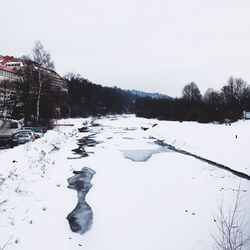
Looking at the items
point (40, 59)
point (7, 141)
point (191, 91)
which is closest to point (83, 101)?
point (191, 91)

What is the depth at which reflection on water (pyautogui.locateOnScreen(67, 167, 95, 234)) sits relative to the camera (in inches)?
356

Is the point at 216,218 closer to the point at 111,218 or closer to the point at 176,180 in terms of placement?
the point at 111,218

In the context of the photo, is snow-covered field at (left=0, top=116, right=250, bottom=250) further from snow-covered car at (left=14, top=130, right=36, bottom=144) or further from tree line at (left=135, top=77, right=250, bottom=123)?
tree line at (left=135, top=77, right=250, bottom=123)

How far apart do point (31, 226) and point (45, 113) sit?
138 feet

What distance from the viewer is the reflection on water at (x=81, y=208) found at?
9055 millimetres

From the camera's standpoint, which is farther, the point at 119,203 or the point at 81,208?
the point at 119,203

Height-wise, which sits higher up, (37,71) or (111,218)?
(37,71)

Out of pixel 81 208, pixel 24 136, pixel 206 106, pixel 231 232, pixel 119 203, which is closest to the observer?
pixel 231 232

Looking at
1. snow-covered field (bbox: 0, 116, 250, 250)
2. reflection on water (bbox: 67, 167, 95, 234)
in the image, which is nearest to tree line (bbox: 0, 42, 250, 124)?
snow-covered field (bbox: 0, 116, 250, 250)

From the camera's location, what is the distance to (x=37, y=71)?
4328 cm

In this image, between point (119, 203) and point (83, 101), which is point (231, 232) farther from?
Result: point (83, 101)

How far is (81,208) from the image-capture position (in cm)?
1070

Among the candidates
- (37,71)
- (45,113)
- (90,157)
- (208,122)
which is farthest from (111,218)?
(208,122)

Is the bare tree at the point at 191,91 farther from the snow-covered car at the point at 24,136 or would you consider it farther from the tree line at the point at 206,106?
the snow-covered car at the point at 24,136
